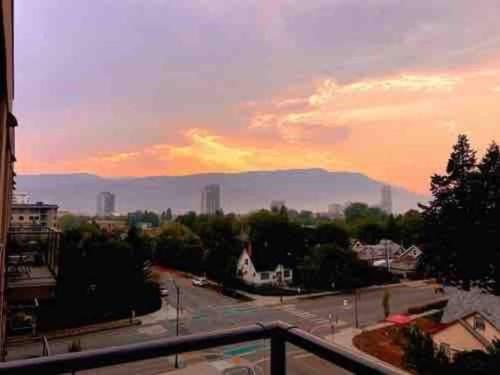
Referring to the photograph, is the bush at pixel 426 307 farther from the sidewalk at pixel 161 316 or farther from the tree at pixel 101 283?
the tree at pixel 101 283

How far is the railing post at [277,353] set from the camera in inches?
41.1

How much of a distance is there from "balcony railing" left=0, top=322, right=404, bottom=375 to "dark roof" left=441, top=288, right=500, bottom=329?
53.4ft

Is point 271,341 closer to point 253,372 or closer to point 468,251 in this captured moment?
point 253,372

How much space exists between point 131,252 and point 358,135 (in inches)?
689

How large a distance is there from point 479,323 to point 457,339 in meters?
1.05

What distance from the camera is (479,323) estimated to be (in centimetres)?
1141

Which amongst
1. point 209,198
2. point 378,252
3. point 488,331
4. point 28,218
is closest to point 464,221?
point 488,331

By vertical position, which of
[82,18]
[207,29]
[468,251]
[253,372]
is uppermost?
[207,29]

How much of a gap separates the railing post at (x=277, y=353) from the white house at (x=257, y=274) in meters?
25.8

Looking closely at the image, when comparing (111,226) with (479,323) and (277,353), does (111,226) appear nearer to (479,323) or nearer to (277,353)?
(479,323)

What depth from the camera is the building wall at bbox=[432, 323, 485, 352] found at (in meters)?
10.6

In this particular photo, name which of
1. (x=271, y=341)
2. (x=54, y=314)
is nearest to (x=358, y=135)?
(x=54, y=314)

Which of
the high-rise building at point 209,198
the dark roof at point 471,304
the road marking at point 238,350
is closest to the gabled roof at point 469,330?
the dark roof at point 471,304

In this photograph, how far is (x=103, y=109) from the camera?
1866 cm
